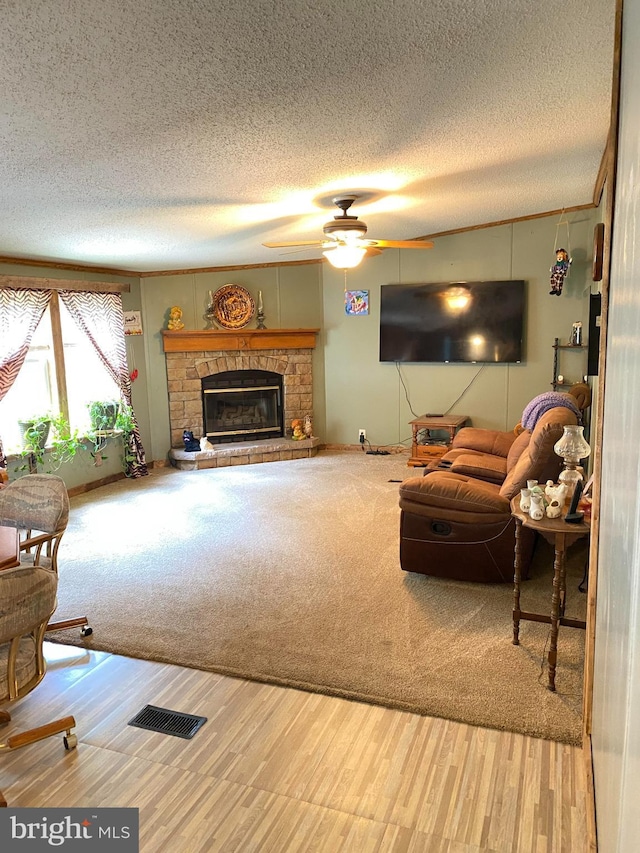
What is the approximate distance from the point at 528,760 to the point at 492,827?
37 cm

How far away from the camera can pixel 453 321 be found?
22.6ft

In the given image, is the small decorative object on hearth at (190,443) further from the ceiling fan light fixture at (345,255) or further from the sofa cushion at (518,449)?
the sofa cushion at (518,449)

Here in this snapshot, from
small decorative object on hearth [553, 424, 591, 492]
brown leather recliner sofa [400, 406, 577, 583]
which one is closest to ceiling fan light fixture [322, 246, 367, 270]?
brown leather recliner sofa [400, 406, 577, 583]

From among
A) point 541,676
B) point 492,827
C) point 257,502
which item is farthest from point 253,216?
point 492,827

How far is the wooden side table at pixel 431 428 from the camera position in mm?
6730

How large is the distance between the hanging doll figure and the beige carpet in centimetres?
270

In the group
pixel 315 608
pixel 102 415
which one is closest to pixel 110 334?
pixel 102 415

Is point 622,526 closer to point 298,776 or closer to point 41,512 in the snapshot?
point 298,776

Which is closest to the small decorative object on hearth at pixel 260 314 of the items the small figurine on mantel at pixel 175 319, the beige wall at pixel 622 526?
the small figurine on mantel at pixel 175 319

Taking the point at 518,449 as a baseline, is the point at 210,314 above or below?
above

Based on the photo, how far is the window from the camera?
5730 mm

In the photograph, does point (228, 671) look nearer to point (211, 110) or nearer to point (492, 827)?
point (492, 827)

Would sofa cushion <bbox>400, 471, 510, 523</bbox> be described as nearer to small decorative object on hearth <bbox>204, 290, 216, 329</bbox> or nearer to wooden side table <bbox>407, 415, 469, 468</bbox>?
wooden side table <bbox>407, 415, 469, 468</bbox>

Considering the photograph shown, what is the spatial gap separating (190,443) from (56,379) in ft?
5.77
